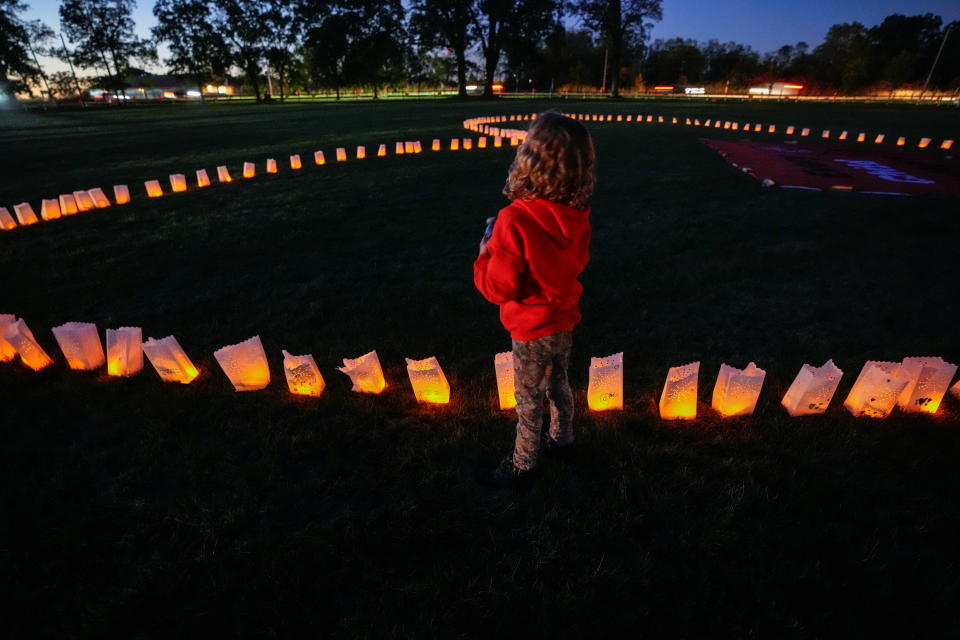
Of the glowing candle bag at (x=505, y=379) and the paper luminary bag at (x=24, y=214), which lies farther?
the paper luminary bag at (x=24, y=214)

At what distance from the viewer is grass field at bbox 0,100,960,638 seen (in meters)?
1.80

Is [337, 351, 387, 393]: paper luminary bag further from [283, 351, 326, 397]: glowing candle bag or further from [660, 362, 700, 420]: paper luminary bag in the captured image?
[660, 362, 700, 420]: paper luminary bag

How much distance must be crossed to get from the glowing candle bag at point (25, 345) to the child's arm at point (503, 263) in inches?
137

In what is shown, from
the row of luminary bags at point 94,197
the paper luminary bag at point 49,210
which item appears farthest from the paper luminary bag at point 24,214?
the paper luminary bag at point 49,210

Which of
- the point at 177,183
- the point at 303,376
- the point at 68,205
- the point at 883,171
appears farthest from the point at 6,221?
the point at 883,171

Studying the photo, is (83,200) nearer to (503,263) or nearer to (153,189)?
(153,189)

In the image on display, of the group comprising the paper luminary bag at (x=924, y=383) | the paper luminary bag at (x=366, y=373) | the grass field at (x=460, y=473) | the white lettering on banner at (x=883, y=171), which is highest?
the white lettering on banner at (x=883, y=171)

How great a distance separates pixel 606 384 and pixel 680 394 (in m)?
0.43

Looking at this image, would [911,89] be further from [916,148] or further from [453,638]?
[453,638]

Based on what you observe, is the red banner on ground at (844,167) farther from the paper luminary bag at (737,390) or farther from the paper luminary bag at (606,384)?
the paper luminary bag at (606,384)

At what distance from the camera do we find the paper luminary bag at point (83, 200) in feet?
23.8

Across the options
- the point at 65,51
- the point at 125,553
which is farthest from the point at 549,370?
the point at 65,51

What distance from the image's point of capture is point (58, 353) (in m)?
3.49

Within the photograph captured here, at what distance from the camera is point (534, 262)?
174cm
